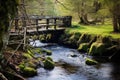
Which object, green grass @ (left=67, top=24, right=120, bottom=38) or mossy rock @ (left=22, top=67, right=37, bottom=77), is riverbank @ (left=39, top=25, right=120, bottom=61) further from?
mossy rock @ (left=22, top=67, right=37, bottom=77)

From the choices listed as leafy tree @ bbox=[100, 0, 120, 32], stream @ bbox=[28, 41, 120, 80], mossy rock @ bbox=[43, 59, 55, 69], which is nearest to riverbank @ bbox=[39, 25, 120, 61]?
leafy tree @ bbox=[100, 0, 120, 32]

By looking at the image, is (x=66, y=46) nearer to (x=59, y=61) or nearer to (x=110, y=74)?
(x=59, y=61)

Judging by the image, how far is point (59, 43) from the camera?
127 feet

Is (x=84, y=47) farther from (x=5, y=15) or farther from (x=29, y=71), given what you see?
(x=5, y=15)

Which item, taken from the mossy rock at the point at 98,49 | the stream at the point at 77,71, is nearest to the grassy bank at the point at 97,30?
the mossy rock at the point at 98,49

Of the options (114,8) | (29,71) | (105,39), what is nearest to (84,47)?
(105,39)

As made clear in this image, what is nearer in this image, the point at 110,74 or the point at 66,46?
the point at 110,74

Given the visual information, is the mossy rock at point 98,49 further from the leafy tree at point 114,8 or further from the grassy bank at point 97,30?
the leafy tree at point 114,8

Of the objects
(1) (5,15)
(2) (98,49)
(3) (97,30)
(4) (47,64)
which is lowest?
(2) (98,49)

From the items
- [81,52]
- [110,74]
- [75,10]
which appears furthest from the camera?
[75,10]

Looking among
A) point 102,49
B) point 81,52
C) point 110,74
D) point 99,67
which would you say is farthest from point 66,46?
point 110,74

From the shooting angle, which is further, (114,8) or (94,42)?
(94,42)

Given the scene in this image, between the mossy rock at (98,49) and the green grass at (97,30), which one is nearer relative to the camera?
the mossy rock at (98,49)

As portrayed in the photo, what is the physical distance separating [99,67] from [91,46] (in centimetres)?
720
